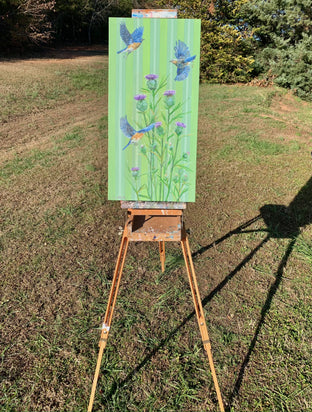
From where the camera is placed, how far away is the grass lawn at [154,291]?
7.76ft

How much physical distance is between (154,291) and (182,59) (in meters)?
2.10

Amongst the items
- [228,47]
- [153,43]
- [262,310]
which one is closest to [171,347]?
[262,310]

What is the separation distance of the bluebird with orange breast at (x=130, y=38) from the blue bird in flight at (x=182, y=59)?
8.6 inches

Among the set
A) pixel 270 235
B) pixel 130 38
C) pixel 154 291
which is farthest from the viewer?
pixel 270 235

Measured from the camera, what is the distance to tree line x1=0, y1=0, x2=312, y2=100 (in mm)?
12719

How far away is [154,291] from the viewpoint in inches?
127

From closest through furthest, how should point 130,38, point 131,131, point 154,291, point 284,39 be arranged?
point 130,38
point 131,131
point 154,291
point 284,39

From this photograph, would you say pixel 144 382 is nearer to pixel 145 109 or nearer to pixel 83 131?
pixel 145 109

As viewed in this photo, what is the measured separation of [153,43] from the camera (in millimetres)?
1954

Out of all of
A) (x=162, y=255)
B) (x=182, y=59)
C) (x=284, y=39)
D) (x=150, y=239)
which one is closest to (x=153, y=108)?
(x=182, y=59)

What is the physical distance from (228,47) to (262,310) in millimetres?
14072

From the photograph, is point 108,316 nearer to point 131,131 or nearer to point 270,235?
point 131,131

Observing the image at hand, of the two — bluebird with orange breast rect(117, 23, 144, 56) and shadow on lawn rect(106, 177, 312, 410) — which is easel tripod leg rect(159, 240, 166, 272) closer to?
shadow on lawn rect(106, 177, 312, 410)

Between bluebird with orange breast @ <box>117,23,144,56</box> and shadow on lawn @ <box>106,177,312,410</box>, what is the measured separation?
2.14 m
